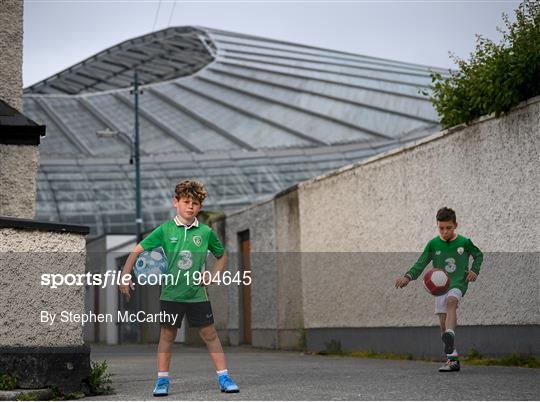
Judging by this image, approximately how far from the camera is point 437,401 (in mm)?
6242

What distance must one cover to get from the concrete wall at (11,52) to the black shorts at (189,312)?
534cm

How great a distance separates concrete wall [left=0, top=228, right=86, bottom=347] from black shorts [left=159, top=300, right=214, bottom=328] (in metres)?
0.85

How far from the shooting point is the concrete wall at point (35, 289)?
7207 mm

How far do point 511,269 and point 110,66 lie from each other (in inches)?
2445

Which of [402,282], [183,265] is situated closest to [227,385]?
[183,265]

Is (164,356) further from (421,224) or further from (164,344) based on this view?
(421,224)

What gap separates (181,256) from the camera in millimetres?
6957

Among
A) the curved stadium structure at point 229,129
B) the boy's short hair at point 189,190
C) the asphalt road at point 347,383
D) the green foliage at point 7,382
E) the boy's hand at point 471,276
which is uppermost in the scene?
the curved stadium structure at point 229,129

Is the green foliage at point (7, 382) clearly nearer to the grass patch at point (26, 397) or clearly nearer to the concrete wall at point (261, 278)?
the grass patch at point (26, 397)

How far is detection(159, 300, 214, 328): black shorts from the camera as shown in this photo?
6957 mm

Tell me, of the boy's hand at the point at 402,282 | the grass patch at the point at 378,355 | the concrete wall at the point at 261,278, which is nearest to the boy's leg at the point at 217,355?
the boy's hand at the point at 402,282

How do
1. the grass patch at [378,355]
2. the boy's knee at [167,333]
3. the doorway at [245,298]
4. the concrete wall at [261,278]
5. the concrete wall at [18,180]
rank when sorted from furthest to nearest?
the doorway at [245,298], the concrete wall at [261,278], the grass patch at [378,355], the concrete wall at [18,180], the boy's knee at [167,333]

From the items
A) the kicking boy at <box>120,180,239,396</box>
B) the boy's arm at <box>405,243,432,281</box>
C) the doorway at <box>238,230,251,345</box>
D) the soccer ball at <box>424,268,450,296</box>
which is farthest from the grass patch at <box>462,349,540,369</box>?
the doorway at <box>238,230,251,345</box>

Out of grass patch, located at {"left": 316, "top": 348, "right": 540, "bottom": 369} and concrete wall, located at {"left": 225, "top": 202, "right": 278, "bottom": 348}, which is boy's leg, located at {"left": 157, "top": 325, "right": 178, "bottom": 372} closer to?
grass patch, located at {"left": 316, "top": 348, "right": 540, "bottom": 369}
